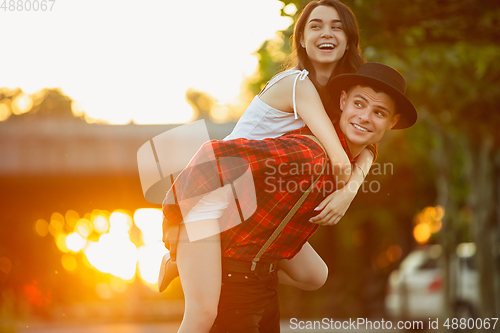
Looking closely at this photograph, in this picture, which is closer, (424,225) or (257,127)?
(257,127)

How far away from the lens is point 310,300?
17062 millimetres

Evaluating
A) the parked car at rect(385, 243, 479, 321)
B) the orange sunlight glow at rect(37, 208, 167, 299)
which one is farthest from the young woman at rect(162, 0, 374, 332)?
the parked car at rect(385, 243, 479, 321)

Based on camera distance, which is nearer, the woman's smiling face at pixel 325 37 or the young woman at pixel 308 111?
the young woman at pixel 308 111

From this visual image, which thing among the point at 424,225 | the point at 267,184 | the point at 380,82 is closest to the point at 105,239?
the point at 267,184

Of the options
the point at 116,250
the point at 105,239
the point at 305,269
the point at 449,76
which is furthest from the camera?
the point at 449,76

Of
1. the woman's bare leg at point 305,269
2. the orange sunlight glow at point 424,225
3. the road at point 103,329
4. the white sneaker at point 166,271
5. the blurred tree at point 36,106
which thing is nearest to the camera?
the white sneaker at point 166,271

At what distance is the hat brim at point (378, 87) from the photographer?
2326mm

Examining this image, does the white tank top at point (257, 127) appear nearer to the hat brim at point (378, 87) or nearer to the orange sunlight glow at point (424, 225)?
the hat brim at point (378, 87)

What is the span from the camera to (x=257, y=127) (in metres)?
2.44

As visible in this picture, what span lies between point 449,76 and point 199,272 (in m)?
5.15

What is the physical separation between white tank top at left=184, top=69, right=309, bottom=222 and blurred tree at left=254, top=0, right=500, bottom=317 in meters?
0.90

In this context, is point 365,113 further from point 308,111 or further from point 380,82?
point 308,111

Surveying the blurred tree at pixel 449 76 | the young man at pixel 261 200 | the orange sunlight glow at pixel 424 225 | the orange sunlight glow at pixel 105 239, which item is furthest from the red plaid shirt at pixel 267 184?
the orange sunlight glow at pixel 424 225

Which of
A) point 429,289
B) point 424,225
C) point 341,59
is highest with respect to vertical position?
point 341,59
